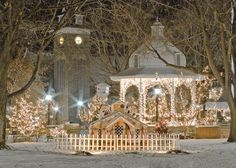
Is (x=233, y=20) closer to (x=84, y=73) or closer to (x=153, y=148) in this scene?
(x=153, y=148)

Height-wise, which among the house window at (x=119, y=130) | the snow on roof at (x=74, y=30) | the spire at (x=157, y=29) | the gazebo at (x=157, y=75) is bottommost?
the house window at (x=119, y=130)

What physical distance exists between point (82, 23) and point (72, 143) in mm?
43992

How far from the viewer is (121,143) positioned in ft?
68.0

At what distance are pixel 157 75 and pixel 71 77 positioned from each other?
89.0 feet

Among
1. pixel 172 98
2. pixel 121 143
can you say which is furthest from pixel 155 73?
pixel 121 143

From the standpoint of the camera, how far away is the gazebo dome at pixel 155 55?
3491 cm

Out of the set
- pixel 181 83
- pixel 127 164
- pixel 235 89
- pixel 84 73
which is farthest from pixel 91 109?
pixel 127 164

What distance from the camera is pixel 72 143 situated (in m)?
20.9

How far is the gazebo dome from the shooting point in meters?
34.9

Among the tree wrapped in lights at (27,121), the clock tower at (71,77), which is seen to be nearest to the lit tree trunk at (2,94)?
the tree wrapped in lights at (27,121)

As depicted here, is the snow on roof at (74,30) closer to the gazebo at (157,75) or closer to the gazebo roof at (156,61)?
the gazebo roof at (156,61)

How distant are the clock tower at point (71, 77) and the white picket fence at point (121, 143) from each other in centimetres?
3756

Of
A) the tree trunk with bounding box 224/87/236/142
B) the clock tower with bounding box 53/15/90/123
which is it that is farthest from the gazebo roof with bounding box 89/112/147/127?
the clock tower with bounding box 53/15/90/123

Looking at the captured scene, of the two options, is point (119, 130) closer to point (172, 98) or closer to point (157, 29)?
point (172, 98)
